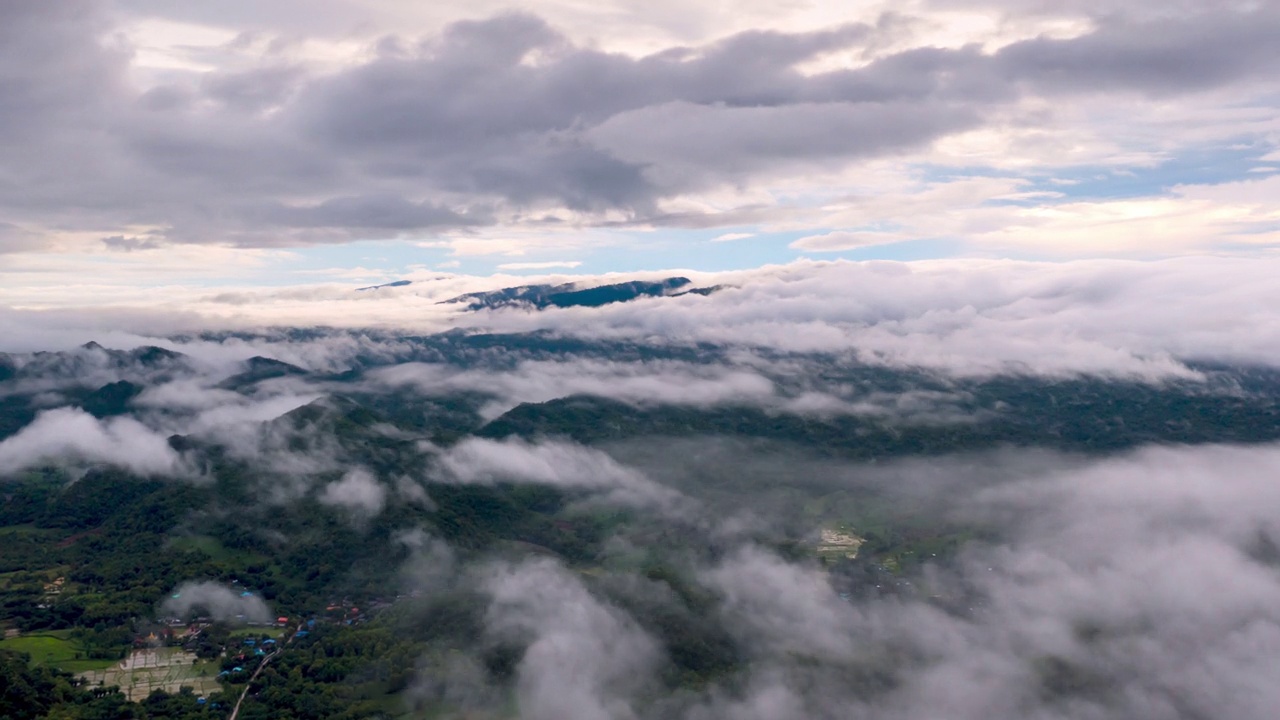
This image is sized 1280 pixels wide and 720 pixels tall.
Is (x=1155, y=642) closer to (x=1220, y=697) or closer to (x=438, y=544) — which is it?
(x=1220, y=697)

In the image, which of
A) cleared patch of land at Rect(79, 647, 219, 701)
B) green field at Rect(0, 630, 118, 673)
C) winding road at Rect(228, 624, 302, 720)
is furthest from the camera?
green field at Rect(0, 630, 118, 673)

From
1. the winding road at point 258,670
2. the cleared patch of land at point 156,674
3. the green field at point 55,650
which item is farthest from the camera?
the green field at point 55,650

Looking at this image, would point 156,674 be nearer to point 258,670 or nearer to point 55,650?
point 258,670

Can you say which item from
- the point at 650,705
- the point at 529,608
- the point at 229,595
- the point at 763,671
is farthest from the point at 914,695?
the point at 229,595

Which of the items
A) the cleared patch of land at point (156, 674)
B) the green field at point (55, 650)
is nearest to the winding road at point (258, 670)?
the cleared patch of land at point (156, 674)

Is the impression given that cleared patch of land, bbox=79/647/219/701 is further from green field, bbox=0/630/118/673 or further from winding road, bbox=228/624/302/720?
winding road, bbox=228/624/302/720

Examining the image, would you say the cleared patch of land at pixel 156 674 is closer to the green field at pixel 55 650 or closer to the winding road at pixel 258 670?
the green field at pixel 55 650

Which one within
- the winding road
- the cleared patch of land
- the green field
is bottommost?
the winding road

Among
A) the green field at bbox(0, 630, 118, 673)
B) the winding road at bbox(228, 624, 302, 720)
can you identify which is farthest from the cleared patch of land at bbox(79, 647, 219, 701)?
the winding road at bbox(228, 624, 302, 720)

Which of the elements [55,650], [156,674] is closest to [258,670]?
[156,674]
